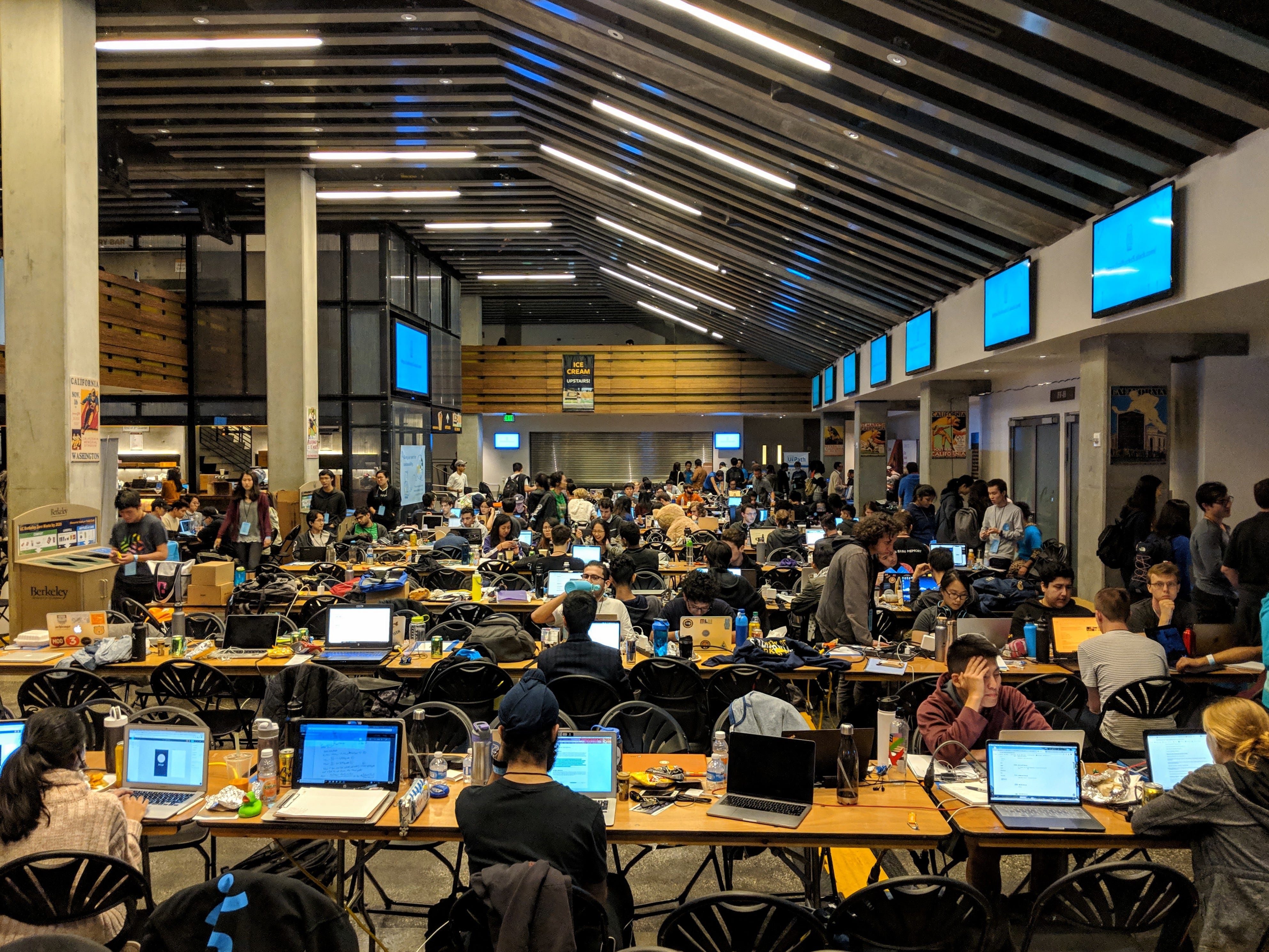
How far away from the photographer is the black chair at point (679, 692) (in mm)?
5676

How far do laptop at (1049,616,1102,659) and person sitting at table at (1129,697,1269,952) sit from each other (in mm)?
3250

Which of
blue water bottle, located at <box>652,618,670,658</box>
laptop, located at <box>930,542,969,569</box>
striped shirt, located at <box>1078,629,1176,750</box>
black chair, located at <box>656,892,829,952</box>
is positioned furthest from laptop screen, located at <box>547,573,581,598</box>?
black chair, located at <box>656,892,829,952</box>

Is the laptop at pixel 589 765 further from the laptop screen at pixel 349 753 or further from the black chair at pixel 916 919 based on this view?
the black chair at pixel 916 919

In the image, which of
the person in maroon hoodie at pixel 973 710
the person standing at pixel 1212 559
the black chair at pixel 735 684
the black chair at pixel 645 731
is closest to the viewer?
the person in maroon hoodie at pixel 973 710

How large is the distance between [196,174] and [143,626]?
10.7m

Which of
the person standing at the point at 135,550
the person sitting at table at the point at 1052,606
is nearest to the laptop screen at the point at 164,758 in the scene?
the person sitting at table at the point at 1052,606

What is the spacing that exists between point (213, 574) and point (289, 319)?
7.39m

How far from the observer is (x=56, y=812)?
3.10 m

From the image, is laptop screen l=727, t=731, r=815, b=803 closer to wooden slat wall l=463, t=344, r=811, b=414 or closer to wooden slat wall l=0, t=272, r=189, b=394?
wooden slat wall l=0, t=272, r=189, b=394

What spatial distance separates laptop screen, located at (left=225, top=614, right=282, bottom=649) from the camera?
6.65 m

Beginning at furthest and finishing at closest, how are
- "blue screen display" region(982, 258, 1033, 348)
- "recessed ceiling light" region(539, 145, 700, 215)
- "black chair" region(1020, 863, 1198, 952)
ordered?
"recessed ceiling light" region(539, 145, 700, 215)
"blue screen display" region(982, 258, 1033, 348)
"black chair" region(1020, 863, 1198, 952)

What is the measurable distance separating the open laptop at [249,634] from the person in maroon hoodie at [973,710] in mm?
4618

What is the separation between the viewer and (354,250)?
711 inches

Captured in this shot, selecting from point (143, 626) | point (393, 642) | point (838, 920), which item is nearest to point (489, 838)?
point (838, 920)
